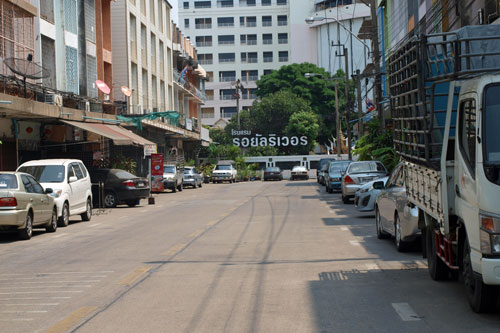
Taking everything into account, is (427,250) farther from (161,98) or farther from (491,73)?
(161,98)

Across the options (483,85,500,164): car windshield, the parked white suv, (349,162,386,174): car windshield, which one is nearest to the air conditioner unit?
the parked white suv

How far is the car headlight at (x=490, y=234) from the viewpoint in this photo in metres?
6.54

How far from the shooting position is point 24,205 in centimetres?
1620

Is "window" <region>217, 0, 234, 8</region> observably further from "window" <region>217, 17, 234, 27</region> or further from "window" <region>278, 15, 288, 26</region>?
"window" <region>278, 15, 288, 26</region>

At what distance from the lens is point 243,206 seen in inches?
1078

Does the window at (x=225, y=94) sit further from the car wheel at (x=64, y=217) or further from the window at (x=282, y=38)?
the car wheel at (x=64, y=217)

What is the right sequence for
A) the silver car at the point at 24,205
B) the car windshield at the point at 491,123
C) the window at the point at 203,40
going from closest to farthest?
the car windshield at the point at 491,123, the silver car at the point at 24,205, the window at the point at 203,40

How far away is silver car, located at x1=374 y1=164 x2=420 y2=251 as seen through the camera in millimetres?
11812

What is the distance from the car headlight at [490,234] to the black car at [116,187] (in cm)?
2320

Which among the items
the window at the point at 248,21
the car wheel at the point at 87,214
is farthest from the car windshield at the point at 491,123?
the window at the point at 248,21

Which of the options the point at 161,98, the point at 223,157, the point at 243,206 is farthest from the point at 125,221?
the point at 223,157

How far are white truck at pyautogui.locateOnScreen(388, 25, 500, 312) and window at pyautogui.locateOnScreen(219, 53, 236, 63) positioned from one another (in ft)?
333

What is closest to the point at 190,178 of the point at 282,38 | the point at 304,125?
the point at 304,125

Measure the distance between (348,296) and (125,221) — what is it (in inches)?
564
